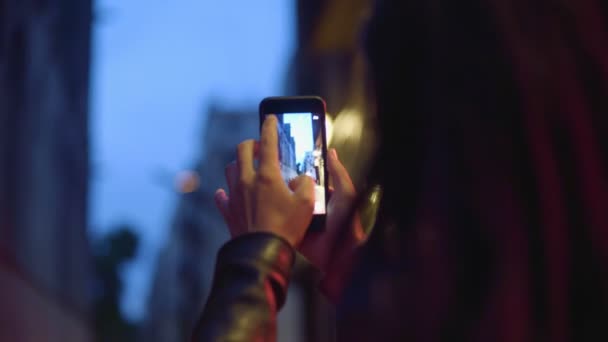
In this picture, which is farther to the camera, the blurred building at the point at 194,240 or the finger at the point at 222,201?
the blurred building at the point at 194,240

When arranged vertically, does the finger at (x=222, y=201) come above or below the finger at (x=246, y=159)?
below

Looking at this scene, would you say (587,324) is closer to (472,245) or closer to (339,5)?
(472,245)

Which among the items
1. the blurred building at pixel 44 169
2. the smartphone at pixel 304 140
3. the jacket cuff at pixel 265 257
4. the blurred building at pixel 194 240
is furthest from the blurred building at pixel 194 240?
the jacket cuff at pixel 265 257

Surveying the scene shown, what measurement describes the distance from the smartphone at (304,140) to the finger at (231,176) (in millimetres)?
52

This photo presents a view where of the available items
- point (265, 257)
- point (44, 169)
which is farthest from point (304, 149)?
point (44, 169)

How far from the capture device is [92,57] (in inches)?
366

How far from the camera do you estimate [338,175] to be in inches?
30.7

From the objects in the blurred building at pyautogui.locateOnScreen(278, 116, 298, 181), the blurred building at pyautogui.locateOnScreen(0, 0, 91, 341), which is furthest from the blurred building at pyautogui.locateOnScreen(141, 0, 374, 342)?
the blurred building at pyautogui.locateOnScreen(0, 0, 91, 341)

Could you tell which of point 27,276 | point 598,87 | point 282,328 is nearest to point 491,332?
point 598,87

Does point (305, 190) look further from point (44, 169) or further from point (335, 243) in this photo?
point (44, 169)

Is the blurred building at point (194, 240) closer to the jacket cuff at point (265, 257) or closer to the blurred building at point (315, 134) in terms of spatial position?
the blurred building at point (315, 134)

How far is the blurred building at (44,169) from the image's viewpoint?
163 inches

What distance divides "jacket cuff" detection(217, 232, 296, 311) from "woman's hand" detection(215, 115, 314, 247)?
2cm

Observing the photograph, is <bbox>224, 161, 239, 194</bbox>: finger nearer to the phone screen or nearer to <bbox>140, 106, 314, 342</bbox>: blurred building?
the phone screen
